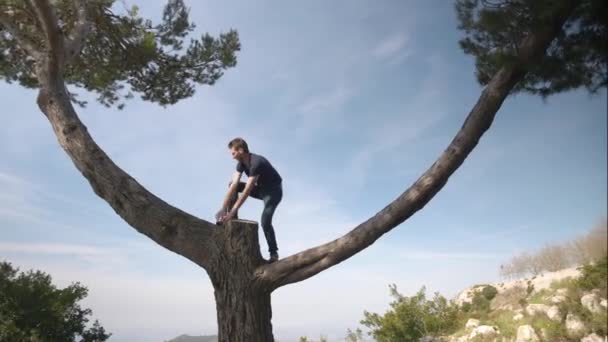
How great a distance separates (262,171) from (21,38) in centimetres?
466

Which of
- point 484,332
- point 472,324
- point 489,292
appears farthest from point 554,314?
point 489,292

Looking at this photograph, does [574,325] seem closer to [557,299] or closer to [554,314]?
[554,314]

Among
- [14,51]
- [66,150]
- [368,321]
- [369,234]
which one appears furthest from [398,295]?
[14,51]

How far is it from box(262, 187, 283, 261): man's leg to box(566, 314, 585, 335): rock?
15293 millimetres

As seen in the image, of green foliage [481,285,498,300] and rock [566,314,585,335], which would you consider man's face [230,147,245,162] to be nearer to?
rock [566,314,585,335]

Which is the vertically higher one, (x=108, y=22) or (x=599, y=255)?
(x=108, y=22)

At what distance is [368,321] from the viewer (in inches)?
579

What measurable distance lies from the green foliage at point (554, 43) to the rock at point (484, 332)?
15788 mm

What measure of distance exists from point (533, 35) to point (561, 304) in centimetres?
1776

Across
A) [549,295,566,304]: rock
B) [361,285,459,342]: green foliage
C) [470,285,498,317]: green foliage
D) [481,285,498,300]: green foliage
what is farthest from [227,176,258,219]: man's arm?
[481,285,498,300]: green foliage

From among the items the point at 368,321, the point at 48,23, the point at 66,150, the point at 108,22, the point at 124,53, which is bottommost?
the point at 368,321

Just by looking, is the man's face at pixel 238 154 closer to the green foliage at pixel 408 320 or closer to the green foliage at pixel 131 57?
the green foliage at pixel 131 57

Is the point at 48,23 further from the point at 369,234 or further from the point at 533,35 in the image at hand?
the point at 533,35

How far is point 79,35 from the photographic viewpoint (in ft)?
17.7
